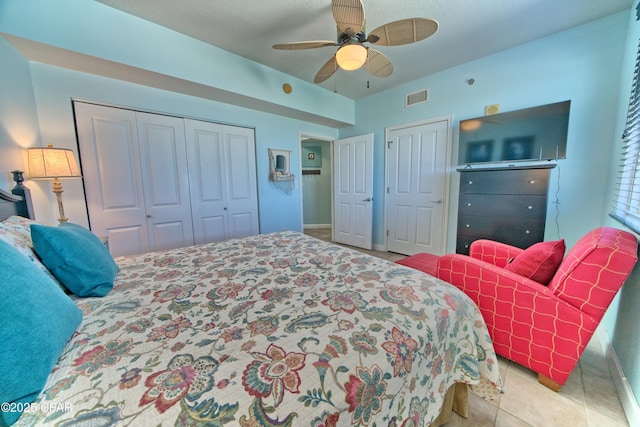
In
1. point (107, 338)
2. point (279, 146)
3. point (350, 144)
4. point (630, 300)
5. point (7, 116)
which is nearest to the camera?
point (107, 338)

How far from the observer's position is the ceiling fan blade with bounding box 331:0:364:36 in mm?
1453

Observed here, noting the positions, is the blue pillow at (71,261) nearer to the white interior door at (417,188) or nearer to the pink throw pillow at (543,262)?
the pink throw pillow at (543,262)

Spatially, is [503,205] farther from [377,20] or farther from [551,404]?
[377,20]

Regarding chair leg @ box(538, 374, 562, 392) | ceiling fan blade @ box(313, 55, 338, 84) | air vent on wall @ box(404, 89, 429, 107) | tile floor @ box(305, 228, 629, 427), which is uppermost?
air vent on wall @ box(404, 89, 429, 107)

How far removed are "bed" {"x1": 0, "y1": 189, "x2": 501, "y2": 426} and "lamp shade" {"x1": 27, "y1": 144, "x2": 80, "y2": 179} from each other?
0.44 m

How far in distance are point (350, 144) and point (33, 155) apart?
3588mm

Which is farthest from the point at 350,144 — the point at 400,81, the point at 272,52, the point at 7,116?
the point at 7,116

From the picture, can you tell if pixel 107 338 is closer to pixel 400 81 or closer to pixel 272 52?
pixel 272 52

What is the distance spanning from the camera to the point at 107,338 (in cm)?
74

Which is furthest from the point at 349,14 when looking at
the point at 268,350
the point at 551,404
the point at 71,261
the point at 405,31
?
the point at 551,404

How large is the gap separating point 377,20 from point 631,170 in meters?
2.21

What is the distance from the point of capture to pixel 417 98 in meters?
3.25

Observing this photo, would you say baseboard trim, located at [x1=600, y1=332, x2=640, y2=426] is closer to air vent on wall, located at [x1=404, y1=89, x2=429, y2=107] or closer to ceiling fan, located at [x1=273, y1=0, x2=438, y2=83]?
ceiling fan, located at [x1=273, y1=0, x2=438, y2=83]

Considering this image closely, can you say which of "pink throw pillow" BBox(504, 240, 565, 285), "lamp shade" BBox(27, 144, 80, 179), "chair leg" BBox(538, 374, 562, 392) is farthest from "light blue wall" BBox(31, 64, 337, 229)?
"chair leg" BBox(538, 374, 562, 392)
